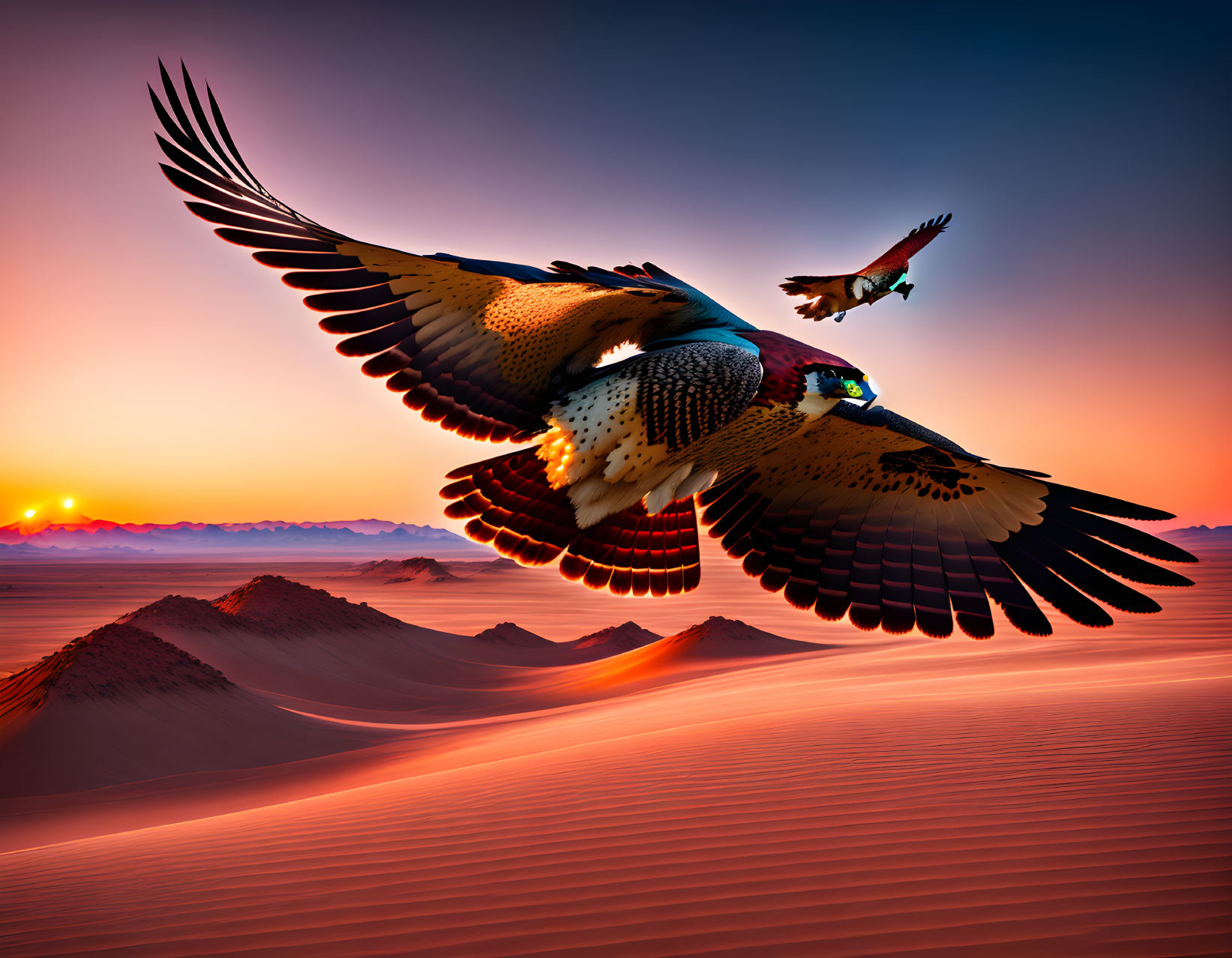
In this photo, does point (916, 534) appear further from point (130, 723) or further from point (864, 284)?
point (130, 723)

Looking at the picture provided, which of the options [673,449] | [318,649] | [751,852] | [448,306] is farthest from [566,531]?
[318,649]

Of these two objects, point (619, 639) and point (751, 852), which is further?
point (619, 639)

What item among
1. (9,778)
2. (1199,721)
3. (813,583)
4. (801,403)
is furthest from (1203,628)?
(9,778)

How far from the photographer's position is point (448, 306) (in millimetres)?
3012

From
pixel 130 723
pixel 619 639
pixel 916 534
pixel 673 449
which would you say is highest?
pixel 673 449

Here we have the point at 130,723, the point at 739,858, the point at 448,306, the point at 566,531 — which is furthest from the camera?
the point at 130,723

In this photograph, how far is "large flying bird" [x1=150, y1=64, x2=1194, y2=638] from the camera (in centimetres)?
283

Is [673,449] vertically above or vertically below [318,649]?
above

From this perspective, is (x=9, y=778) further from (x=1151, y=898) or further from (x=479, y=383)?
(x=1151, y=898)

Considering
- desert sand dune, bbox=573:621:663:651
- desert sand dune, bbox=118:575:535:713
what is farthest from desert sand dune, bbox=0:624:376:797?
desert sand dune, bbox=573:621:663:651

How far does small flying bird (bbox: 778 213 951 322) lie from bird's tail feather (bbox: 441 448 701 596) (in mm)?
1376

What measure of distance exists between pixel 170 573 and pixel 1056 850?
79572mm

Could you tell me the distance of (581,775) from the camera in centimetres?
423

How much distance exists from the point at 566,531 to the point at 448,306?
51.4 inches
